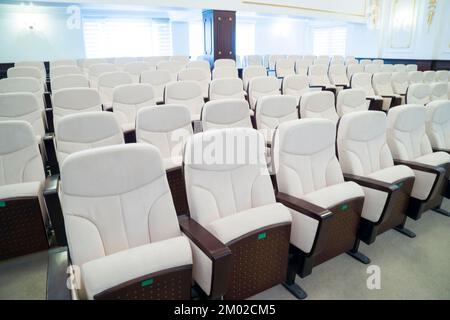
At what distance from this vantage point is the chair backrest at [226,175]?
151 centimetres

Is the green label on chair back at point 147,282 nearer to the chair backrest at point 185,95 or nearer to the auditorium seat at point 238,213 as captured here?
the auditorium seat at point 238,213

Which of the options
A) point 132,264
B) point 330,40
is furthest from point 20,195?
point 330,40

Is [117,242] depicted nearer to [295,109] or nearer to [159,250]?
[159,250]

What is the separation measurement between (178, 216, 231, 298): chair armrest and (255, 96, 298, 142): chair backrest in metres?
1.79

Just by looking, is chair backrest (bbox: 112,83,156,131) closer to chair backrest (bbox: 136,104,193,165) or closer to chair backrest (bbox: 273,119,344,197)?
chair backrest (bbox: 136,104,193,165)

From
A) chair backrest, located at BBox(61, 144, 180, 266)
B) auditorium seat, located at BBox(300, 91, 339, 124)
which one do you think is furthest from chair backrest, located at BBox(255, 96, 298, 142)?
chair backrest, located at BBox(61, 144, 180, 266)

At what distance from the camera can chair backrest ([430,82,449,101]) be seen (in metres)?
4.59

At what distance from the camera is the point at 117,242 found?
1.34 meters

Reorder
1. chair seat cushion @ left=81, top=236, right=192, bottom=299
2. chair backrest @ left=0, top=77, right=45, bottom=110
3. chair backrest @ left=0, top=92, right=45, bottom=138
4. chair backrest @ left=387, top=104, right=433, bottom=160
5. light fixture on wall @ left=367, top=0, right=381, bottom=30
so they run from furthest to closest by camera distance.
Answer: light fixture on wall @ left=367, top=0, right=381, bottom=30
chair backrest @ left=0, top=77, right=45, bottom=110
chair backrest @ left=0, top=92, right=45, bottom=138
chair backrest @ left=387, top=104, right=433, bottom=160
chair seat cushion @ left=81, top=236, right=192, bottom=299

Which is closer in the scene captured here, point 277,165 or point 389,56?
point 277,165

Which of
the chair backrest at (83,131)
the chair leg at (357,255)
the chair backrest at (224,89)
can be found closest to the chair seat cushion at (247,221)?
the chair leg at (357,255)

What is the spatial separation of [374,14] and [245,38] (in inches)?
218

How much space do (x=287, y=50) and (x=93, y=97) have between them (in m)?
12.9
